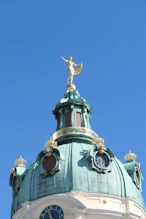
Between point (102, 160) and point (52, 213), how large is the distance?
5.44 m

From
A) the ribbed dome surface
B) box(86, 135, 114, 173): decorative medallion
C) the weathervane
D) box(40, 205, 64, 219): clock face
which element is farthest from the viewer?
the weathervane

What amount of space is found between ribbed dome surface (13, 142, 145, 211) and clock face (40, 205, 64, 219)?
1.16 meters

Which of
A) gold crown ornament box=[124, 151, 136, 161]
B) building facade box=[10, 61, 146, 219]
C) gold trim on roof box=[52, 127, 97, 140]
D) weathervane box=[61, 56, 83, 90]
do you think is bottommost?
building facade box=[10, 61, 146, 219]

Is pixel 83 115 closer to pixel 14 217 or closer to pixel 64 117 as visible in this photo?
pixel 64 117

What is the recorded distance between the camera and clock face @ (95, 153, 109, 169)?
4275 cm

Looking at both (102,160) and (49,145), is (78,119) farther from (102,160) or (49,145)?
(102,160)

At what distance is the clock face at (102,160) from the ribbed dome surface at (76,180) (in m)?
0.55

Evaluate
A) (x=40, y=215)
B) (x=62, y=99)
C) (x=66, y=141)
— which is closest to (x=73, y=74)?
(x=62, y=99)

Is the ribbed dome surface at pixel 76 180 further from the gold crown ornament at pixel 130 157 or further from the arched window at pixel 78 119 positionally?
the arched window at pixel 78 119

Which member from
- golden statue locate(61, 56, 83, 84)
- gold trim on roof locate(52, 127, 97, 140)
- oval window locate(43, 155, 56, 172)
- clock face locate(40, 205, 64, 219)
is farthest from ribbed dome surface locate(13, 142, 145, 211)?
golden statue locate(61, 56, 83, 84)

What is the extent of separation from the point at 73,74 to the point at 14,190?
12216 mm

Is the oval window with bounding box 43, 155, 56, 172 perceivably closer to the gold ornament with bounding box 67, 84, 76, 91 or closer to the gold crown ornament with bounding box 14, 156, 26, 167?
the gold crown ornament with bounding box 14, 156, 26, 167

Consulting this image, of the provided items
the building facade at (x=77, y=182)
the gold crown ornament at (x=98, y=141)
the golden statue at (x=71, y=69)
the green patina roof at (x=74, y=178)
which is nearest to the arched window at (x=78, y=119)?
the building facade at (x=77, y=182)

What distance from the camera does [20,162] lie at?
46.4 m
